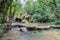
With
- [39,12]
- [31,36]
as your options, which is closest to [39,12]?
[39,12]

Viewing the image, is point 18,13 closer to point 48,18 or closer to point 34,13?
point 34,13

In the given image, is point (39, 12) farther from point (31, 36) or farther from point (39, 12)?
point (31, 36)

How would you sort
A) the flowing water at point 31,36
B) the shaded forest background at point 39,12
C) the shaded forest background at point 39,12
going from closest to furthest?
the flowing water at point 31,36 → the shaded forest background at point 39,12 → the shaded forest background at point 39,12

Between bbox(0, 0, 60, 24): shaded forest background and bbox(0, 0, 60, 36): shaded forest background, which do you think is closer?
bbox(0, 0, 60, 36): shaded forest background

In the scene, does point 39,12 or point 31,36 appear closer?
point 31,36

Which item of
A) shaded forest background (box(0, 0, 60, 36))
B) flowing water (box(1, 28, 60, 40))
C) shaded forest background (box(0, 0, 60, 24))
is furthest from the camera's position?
shaded forest background (box(0, 0, 60, 24))

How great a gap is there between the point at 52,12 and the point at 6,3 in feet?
37.3

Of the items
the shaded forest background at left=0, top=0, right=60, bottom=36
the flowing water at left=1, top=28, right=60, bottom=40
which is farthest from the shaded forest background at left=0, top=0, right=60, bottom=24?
the flowing water at left=1, top=28, right=60, bottom=40

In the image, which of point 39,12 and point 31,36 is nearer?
point 31,36

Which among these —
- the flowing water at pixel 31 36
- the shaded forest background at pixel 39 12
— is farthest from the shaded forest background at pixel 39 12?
the flowing water at pixel 31 36

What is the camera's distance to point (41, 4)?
23406 millimetres

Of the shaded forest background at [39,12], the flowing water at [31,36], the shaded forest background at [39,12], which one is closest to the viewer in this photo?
the flowing water at [31,36]

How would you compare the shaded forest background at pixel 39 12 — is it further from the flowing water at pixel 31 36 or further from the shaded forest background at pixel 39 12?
the flowing water at pixel 31 36

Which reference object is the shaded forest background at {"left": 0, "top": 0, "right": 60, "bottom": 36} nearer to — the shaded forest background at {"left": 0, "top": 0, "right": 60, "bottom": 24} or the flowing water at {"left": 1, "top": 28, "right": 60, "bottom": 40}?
the shaded forest background at {"left": 0, "top": 0, "right": 60, "bottom": 24}
